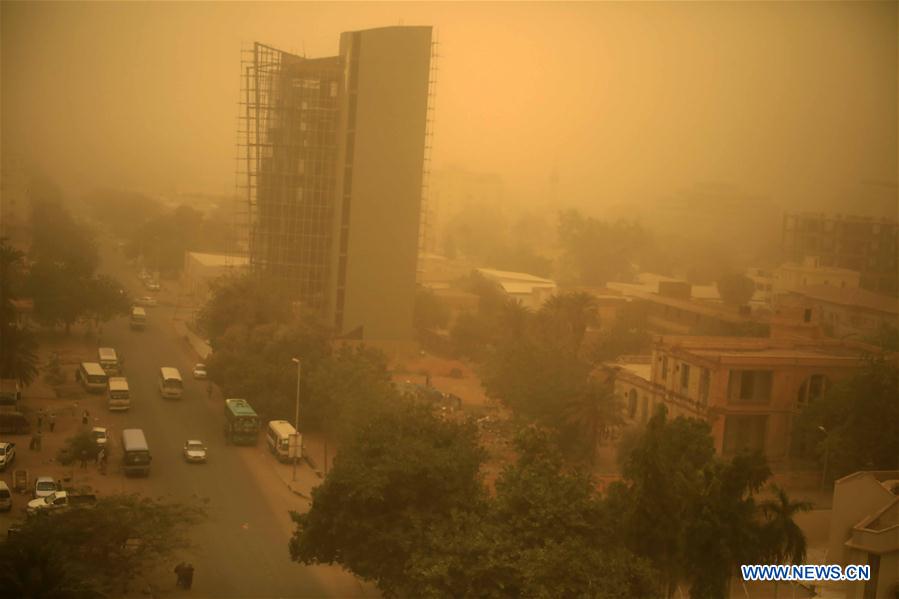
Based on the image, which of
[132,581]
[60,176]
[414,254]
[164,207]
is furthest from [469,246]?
[132,581]

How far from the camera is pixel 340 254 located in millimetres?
10883

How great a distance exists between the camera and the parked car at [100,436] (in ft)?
20.6

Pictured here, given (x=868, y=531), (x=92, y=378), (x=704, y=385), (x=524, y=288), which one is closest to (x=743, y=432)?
(x=704, y=385)

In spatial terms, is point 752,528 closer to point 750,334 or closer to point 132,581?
point 132,581

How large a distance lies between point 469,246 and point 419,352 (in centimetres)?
1169

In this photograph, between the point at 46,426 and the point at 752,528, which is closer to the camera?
the point at 752,528

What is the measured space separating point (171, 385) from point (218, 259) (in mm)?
5910

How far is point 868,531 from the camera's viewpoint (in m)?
4.33

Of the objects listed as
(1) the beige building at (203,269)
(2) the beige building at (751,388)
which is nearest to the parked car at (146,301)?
(1) the beige building at (203,269)

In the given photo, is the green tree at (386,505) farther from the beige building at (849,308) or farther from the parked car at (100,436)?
the beige building at (849,308)

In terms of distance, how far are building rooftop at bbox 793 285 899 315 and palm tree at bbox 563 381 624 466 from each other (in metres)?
5.42

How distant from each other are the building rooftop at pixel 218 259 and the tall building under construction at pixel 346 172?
184cm

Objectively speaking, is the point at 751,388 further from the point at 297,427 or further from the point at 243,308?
the point at 243,308

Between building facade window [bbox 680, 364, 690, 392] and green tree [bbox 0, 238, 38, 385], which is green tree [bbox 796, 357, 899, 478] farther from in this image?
green tree [bbox 0, 238, 38, 385]
